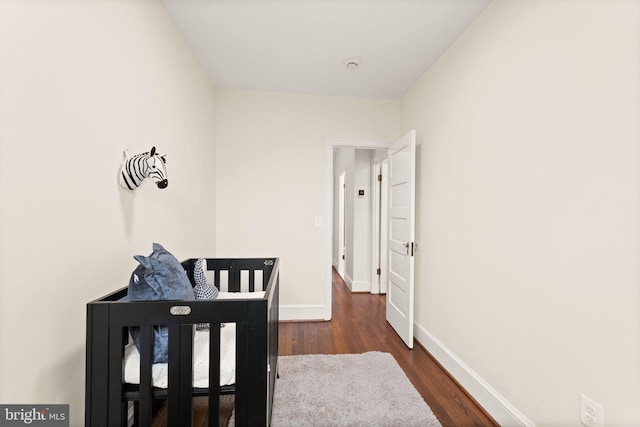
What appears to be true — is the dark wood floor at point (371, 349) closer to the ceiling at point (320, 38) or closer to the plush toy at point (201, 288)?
the plush toy at point (201, 288)

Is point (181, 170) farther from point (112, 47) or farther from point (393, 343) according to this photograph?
point (393, 343)

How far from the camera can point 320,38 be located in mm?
2100

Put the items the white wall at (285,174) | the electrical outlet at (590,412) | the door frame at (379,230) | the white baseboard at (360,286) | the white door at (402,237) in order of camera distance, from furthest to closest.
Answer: the white baseboard at (360,286) < the door frame at (379,230) < the white wall at (285,174) < the white door at (402,237) < the electrical outlet at (590,412)

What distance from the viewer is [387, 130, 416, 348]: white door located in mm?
2541

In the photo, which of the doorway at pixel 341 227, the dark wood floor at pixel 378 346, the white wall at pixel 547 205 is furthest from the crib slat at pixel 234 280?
the doorway at pixel 341 227

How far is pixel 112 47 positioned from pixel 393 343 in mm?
2853

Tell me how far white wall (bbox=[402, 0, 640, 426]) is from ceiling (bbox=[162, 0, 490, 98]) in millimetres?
311

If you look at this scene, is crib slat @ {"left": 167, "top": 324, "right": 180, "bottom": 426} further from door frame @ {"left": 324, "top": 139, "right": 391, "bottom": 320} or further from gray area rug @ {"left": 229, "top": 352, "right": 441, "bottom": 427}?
door frame @ {"left": 324, "top": 139, "right": 391, "bottom": 320}

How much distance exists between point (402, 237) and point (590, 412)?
1706 millimetres

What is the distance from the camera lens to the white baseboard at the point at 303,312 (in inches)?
125

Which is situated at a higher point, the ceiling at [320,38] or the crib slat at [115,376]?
the ceiling at [320,38]

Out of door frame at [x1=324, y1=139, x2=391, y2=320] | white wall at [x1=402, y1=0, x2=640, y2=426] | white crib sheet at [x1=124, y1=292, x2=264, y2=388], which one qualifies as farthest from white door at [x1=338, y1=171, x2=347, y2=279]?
white crib sheet at [x1=124, y1=292, x2=264, y2=388]

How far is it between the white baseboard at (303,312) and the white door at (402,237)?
741 mm

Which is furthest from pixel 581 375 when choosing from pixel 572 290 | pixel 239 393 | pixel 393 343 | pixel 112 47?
pixel 112 47
